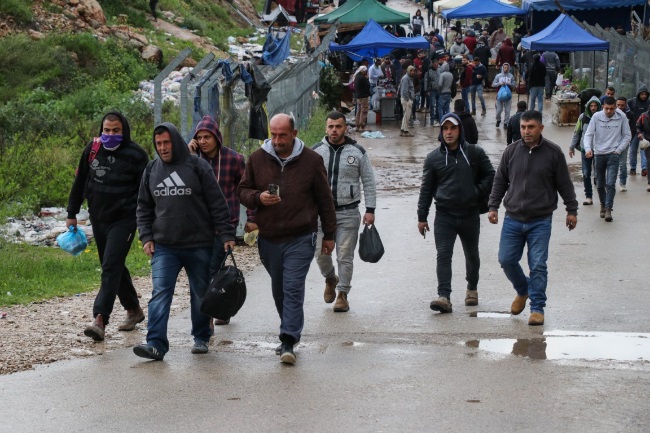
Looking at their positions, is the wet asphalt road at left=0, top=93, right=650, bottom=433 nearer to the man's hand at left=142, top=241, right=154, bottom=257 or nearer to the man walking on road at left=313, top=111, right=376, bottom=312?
the man walking on road at left=313, top=111, right=376, bottom=312

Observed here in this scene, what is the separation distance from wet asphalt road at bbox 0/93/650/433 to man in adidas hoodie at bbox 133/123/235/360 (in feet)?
1.45

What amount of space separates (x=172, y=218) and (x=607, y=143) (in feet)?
29.9

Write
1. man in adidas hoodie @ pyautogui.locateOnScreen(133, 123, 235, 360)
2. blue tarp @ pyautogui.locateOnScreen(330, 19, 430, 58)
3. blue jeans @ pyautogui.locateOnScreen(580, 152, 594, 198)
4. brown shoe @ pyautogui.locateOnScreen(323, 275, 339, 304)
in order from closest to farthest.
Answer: man in adidas hoodie @ pyautogui.locateOnScreen(133, 123, 235, 360), brown shoe @ pyautogui.locateOnScreen(323, 275, 339, 304), blue jeans @ pyautogui.locateOnScreen(580, 152, 594, 198), blue tarp @ pyautogui.locateOnScreen(330, 19, 430, 58)

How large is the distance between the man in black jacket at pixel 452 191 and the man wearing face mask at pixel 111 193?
2.72m

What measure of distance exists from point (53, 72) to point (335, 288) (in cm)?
2115

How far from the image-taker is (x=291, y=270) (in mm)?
8188

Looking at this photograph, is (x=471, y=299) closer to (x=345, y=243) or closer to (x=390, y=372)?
(x=345, y=243)

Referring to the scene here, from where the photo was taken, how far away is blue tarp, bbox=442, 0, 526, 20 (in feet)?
114

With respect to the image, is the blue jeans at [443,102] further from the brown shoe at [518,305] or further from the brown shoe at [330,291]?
the brown shoe at [518,305]

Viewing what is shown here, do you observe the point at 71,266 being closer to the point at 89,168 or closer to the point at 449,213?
the point at 89,168

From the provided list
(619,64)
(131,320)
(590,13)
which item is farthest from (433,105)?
(131,320)

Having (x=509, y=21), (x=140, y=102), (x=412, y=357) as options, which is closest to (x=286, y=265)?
(x=412, y=357)

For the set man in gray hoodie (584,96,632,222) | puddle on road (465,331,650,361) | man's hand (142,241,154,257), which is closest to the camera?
man's hand (142,241,154,257)

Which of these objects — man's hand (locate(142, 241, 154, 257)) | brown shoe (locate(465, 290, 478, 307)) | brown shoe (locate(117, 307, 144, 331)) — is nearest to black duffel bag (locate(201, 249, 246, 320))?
man's hand (locate(142, 241, 154, 257))
